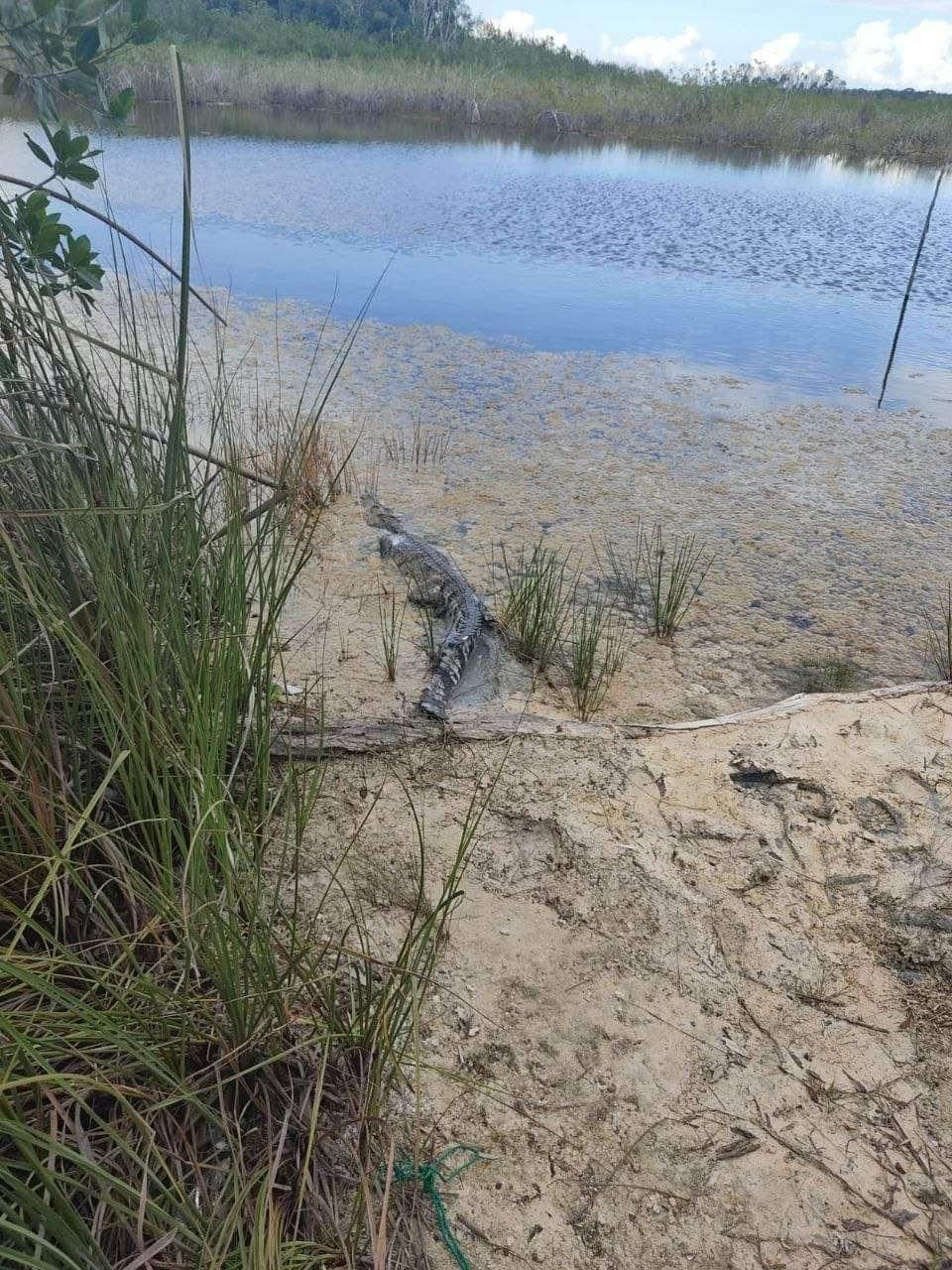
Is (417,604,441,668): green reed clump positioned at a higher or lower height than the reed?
lower

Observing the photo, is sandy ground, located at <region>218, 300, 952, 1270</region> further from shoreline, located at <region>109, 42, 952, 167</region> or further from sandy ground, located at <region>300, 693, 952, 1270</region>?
shoreline, located at <region>109, 42, 952, 167</region>

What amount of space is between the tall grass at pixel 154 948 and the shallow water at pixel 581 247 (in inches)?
113

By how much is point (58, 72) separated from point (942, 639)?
2.75 metres

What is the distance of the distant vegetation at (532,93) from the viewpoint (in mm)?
15891

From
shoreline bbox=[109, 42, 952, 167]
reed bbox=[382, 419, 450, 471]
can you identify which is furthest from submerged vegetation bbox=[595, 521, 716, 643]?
shoreline bbox=[109, 42, 952, 167]

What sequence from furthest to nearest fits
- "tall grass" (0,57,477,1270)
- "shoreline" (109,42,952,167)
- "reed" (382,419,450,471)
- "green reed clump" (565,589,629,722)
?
"shoreline" (109,42,952,167), "reed" (382,419,450,471), "green reed clump" (565,589,629,722), "tall grass" (0,57,477,1270)

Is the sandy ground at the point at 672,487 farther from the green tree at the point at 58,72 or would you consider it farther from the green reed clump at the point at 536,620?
the green tree at the point at 58,72

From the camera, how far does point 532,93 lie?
17.5 metres

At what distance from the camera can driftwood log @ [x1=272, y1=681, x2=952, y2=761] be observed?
1.88 meters

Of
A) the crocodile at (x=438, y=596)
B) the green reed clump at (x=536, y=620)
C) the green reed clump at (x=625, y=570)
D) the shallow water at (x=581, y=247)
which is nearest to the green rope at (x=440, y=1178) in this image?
the crocodile at (x=438, y=596)

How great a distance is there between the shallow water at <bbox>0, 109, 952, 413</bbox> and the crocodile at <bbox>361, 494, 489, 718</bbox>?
1682 millimetres

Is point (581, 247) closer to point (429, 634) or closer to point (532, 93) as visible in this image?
point (429, 634)

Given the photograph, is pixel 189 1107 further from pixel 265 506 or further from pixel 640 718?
pixel 640 718

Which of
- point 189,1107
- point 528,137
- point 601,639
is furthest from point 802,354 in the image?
point 528,137
